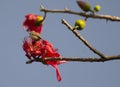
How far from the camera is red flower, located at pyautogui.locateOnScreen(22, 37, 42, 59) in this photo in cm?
289

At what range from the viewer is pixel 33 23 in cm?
269

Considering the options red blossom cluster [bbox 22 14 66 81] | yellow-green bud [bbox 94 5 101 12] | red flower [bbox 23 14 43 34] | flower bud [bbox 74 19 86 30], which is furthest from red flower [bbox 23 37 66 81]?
yellow-green bud [bbox 94 5 101 12]

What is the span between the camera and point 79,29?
104 inches

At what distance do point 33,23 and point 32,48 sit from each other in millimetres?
351

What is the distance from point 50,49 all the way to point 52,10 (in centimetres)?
97

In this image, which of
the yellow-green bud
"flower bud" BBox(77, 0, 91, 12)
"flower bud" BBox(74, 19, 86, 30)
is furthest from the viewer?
"flower bud" BBox(74, 19, 86, 30)

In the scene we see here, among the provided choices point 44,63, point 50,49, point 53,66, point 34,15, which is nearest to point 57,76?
point 53,66

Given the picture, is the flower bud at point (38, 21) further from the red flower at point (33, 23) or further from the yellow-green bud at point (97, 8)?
the yellow-green bud at point (97, 8)

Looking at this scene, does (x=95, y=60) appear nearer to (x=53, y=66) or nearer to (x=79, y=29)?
(x=79, y=29)

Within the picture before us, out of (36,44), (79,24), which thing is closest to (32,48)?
(36,44)

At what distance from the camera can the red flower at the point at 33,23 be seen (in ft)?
8.61

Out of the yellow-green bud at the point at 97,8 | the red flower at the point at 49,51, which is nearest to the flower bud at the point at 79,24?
the yellow-green bud at the point at 97,8

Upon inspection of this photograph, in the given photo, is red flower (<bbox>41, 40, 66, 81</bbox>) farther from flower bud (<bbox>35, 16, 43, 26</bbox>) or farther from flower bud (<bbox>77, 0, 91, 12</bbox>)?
flower bud (<bbox>77, 0, 91, 12</bbox>)

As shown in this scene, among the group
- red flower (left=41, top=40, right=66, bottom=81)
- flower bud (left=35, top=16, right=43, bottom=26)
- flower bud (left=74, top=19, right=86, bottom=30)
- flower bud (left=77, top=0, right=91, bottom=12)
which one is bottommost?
red flower (left=41, top=40, right=66, bottom=81)
